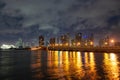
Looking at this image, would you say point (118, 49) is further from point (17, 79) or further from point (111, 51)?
point (17, 79)

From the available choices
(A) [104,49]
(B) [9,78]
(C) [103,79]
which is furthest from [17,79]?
(A) [104,49]

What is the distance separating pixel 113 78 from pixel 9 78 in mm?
20549

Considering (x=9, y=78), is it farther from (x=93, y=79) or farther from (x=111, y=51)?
(x=111, y=51)

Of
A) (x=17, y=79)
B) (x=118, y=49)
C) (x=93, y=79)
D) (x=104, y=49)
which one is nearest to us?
(x=93, y=79)

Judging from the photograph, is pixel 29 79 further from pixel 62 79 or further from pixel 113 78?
pixel 113 78

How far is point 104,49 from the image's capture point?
19975 centimetres

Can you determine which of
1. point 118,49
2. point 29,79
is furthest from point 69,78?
point 118,49

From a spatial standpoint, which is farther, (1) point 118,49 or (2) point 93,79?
(1) point 118,49

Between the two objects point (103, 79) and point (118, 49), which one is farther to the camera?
point (118, 49)

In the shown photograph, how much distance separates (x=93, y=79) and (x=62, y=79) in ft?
18.5

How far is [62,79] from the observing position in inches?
1489

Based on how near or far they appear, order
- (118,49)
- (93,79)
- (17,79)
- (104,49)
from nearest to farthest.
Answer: (93,79) < (17,79) < (118,49) < (104,49)

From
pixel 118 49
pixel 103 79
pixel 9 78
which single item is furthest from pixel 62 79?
pixel 118 49

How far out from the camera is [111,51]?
186 m
